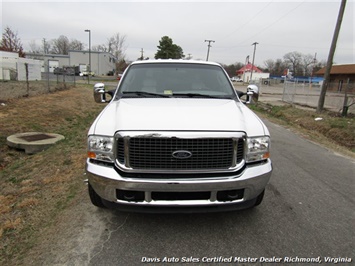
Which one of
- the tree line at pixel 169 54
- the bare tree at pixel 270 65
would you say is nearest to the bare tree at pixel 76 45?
the tree line at pixel 169 54

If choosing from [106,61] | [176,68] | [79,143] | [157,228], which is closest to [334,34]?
[176,68]

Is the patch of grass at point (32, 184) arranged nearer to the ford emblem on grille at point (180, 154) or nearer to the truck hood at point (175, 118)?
the truck hood at point (175, 118)

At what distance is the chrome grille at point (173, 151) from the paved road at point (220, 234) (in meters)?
0.80

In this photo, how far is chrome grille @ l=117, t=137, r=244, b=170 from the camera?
8.38 feet

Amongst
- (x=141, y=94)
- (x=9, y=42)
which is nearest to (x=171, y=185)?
(x=141, y=94)

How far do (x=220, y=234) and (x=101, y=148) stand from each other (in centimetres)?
159

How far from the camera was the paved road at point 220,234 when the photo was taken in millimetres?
2562

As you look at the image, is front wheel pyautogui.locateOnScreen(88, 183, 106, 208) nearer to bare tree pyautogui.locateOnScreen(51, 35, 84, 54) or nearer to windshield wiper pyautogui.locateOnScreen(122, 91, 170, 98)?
windshield wiper pyautogui.locateOnScreen(122, 91, 170, 98)

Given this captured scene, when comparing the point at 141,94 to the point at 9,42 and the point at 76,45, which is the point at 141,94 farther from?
the point at 76,45

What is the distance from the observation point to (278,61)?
4473 inches

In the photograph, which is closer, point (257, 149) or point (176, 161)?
point (176, 161)

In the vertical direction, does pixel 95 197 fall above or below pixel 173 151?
below

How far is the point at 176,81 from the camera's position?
4086mm

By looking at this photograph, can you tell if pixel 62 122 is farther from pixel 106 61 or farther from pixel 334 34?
pixel 106 61
